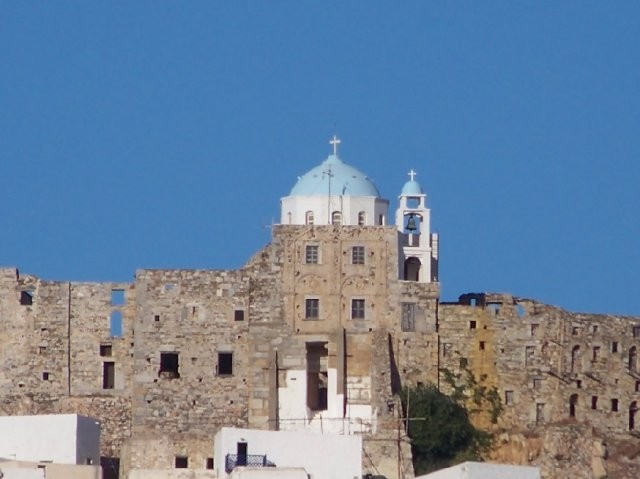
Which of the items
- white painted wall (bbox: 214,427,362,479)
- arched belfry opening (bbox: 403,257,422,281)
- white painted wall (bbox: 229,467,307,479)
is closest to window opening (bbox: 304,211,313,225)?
arched belfry opening (bbox: 403,257,422,281)

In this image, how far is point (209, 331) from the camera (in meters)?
111

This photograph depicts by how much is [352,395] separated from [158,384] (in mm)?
6448

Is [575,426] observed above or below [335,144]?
below

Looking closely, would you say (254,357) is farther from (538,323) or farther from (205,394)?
(538,323)

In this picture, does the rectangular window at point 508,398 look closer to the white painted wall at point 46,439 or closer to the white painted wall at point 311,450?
the white painted wall at point 311,450

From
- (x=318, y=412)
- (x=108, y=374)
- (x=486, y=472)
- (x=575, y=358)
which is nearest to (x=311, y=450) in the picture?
(x=486, y=472)

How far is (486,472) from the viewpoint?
98000 mm

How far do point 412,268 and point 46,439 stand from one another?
15.9 meters

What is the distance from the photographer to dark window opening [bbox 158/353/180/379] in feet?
365

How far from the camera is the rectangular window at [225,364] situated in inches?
4382

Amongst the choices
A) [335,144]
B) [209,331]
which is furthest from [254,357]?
[335,144]

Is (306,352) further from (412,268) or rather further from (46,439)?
(46,439)

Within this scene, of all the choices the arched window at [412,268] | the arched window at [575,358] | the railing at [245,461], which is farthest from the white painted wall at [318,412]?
the arched window at [575,358]

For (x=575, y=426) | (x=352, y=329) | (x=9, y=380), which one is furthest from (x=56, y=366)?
(x=575, y=426)
